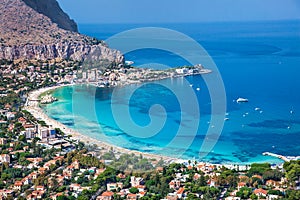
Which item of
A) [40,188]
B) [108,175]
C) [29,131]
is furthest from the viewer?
[29,131]

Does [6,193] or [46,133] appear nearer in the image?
[6,193]

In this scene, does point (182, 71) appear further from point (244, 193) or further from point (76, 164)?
point (244, 193)

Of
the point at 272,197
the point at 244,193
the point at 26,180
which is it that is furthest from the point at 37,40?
the point at 272,197

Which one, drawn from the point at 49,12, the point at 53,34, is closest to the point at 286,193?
the point at 53,34

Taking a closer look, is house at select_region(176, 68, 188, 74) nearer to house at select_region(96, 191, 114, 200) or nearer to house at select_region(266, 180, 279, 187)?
house at select_region(266, 180, 279, 187)

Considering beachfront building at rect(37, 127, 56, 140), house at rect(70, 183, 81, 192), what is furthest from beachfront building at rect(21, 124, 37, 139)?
house at rect(70, 183, 81, 192)

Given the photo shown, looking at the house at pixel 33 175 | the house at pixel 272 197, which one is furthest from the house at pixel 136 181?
the house at pixel 272 197

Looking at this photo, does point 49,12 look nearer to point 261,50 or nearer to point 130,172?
point 261,50
